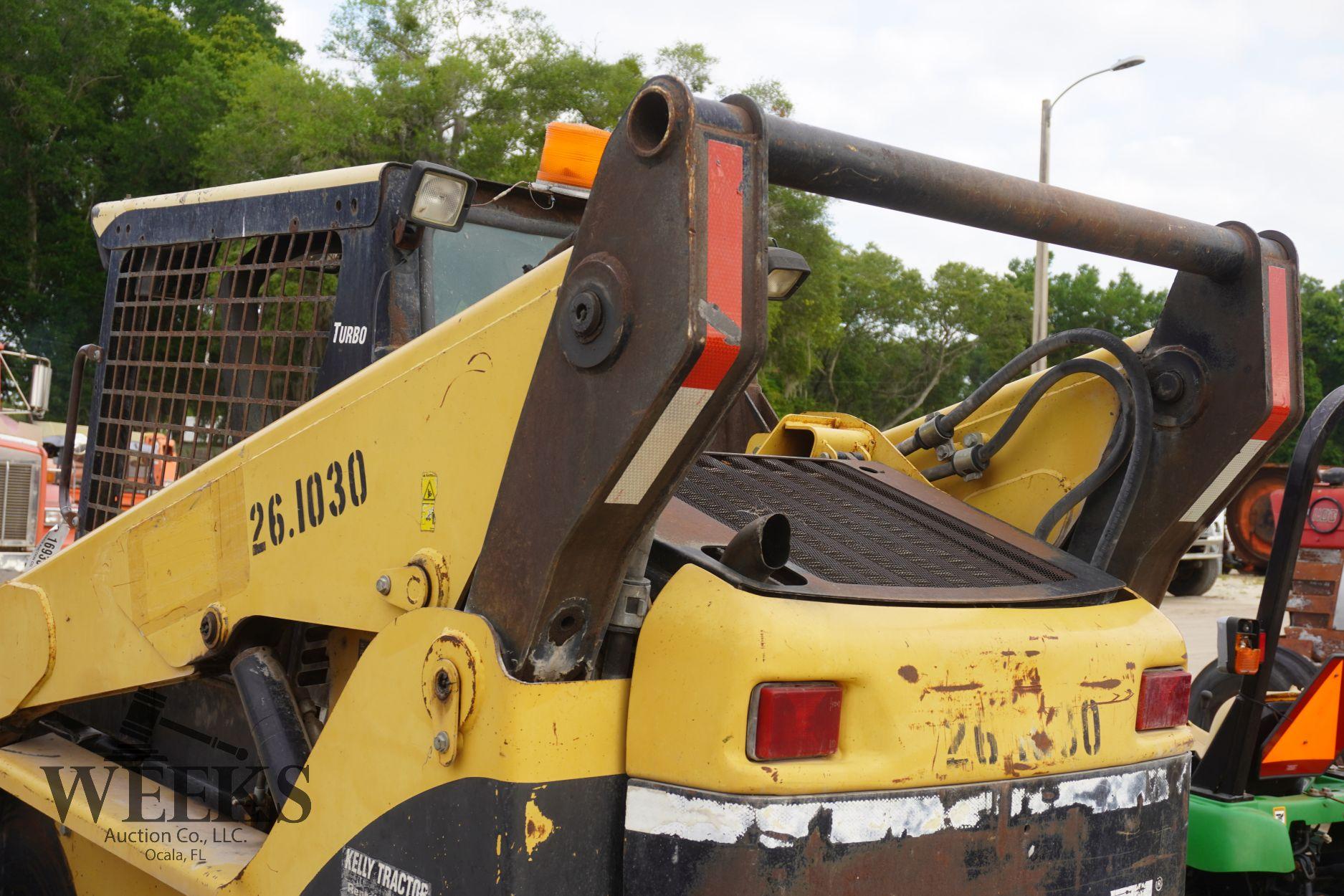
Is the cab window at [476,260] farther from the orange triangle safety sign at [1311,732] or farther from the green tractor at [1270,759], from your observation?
the orange triangle safety sign at [1311,732]

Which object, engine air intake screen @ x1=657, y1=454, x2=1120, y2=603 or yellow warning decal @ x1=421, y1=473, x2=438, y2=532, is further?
engine air intake screen @ x1=657, y1=454, x2=1120, y2=603

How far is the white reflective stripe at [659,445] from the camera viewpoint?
1887 millimetres

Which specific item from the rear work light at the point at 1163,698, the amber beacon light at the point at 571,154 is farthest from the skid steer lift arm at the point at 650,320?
the amber beacon light at the point at 571,154

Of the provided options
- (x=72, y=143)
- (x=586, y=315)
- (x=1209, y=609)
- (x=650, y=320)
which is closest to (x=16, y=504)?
(x=586, y=315)

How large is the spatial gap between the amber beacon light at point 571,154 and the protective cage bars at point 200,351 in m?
0.67

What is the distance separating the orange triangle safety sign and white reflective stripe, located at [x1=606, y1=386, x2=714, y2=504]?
98.9 inches

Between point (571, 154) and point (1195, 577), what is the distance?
15373mm

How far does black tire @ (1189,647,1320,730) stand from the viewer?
13.5ft

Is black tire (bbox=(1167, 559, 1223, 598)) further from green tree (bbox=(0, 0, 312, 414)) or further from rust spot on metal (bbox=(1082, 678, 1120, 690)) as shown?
green tree (bbox=(0, 0, 312, 414))

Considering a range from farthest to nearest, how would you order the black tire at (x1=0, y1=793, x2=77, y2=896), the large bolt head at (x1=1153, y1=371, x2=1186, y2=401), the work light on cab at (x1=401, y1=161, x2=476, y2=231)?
the black tire at (x1=0, y1=793, x2=77, y2=896) < the large bolt head at (x1=1153, y1=371, x2=1186, y2=401) < the work light on cab at (x1=401, y1=161, x2=476, y2=231)

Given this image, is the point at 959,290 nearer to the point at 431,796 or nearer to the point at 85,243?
the point at 85,243

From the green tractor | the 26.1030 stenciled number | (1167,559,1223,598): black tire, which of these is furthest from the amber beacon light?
(1167,559,1223,598): black tire

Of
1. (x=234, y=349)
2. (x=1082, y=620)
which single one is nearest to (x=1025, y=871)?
(x=1082, y=620)

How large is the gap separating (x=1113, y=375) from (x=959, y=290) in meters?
41.2
